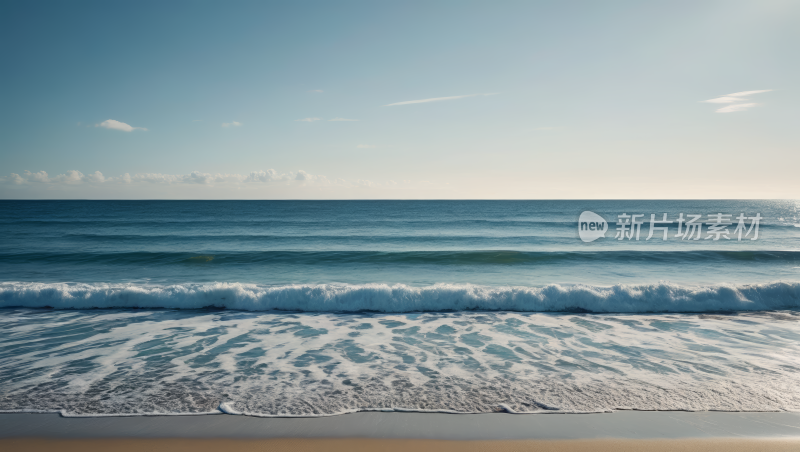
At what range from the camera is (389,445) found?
362cm

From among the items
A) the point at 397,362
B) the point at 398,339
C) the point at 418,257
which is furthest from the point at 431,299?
the point at 418,257

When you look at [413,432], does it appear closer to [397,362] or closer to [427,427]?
[427,427]

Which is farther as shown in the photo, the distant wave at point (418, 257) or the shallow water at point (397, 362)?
the distant wave at point (418, 257)

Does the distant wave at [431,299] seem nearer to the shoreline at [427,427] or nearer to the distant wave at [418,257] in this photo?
the shoreline at [427,427]

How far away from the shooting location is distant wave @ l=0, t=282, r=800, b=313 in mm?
9375

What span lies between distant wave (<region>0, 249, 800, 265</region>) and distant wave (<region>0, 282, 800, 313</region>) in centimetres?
643

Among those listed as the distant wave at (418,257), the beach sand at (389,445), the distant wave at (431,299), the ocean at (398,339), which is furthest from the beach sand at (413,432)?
the distant wave at (418,257)

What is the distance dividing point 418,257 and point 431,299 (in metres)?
8.04

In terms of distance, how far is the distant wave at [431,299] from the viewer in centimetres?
938

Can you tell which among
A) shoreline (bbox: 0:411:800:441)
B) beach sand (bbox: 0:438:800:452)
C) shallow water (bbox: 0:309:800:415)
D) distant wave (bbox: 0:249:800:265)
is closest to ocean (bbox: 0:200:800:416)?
shallow water (bbox: 0:309:800:415)

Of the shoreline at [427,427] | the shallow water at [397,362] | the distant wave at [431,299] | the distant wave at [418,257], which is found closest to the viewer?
the shoreline at [427,427]

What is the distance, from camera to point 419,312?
925 cm

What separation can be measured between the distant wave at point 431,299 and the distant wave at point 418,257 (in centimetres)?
643

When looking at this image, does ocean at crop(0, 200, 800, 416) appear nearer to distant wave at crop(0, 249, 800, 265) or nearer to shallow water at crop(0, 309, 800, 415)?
shallow water at crop(0, 309, 800, 415)
